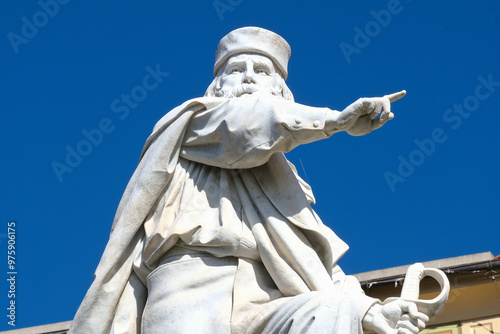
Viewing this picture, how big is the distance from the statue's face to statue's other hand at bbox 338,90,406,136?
1029 millimetres

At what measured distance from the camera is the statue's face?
7969 mm

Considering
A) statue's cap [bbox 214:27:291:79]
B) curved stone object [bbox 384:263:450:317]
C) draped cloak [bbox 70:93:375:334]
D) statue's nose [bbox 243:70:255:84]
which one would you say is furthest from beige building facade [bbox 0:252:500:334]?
curved stone object [bbox 384:263:450:317]

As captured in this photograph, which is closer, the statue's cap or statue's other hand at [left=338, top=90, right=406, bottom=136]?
statue's other hand at [left=338, top=90, right=406, bottom=136]

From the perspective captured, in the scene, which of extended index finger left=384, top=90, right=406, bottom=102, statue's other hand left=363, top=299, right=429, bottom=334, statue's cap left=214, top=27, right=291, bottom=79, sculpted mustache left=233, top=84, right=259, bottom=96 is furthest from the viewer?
statue's cap left=214, top=27, right=291, bottom=79

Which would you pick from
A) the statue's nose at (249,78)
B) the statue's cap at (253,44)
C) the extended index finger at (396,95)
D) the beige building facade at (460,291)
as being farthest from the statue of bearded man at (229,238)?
the beige building facade at (460,291)

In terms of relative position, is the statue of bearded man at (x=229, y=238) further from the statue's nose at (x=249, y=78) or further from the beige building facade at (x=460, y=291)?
the beige building facade at (x=460, y=291)

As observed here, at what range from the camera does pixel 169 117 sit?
24.8 ft

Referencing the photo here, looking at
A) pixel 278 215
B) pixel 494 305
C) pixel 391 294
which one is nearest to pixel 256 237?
pixel 278 215

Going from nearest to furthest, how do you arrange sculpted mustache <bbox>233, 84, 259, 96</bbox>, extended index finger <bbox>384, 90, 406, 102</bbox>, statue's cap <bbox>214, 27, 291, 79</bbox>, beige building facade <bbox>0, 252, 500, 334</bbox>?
extended index finger <bbox>384, 90, 406, 102</bbox> → sculpted mustache <bbox>233, 84, 259, 96</bbox> → statue's cap <bbox>214, 27, 291, 79</bbox> → beige building facade <bbox>0, 252, 500, 334</bbox>

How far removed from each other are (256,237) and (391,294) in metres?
7.15

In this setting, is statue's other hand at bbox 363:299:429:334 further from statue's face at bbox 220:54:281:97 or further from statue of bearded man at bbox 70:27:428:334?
statue's face at bbox 220:54:281:97

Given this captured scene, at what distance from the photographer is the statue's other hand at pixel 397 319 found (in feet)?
22.2

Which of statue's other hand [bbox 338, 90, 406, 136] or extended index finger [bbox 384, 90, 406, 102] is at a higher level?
extended index finger [bbox 384, 90, 406, 102]

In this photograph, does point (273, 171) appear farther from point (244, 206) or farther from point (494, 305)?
point (494, 305)
